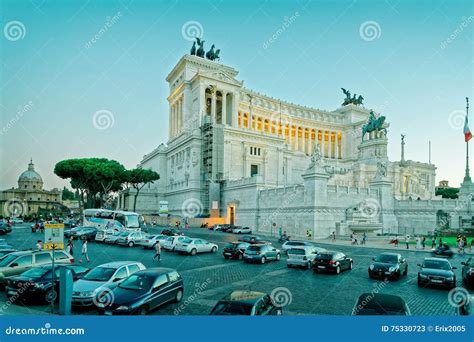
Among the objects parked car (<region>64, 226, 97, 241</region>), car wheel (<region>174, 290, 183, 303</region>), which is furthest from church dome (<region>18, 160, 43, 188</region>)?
car wheel (<region>174, 290, 183, 303</region>)

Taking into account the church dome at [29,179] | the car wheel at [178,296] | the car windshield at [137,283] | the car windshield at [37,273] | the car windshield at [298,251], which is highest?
the church dome at [29,179]

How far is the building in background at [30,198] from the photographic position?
250ft

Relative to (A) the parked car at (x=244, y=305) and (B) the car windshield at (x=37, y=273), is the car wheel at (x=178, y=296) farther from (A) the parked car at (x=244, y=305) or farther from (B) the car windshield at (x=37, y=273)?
(B) the car windshield at (x=37, y=273)

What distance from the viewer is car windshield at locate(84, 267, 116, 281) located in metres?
14.1

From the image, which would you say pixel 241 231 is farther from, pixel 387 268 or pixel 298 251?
pixel 387 268

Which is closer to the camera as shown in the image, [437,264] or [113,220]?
[437,264]

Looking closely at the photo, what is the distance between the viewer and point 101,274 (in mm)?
14336

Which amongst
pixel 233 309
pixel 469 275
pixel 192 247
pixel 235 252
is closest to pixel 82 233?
pixel 192 247

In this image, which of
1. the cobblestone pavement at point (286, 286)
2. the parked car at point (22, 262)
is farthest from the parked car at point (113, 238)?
the parked car at point (22, 262)

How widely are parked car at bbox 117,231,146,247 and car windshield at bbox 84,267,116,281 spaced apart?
747 inches

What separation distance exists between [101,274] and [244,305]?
7713 millimetres

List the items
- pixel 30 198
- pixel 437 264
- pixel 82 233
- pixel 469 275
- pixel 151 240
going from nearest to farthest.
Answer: pixel 469 275 < pixel 437 264 < pixel 151 240 < pixel 82 233 < pixel 30 198

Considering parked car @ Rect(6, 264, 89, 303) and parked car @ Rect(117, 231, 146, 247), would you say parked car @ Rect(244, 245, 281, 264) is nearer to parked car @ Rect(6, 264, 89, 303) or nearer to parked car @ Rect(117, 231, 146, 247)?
parked car @ Rect(117, 231, 146, 247)

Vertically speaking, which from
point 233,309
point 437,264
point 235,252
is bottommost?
point 235,252
